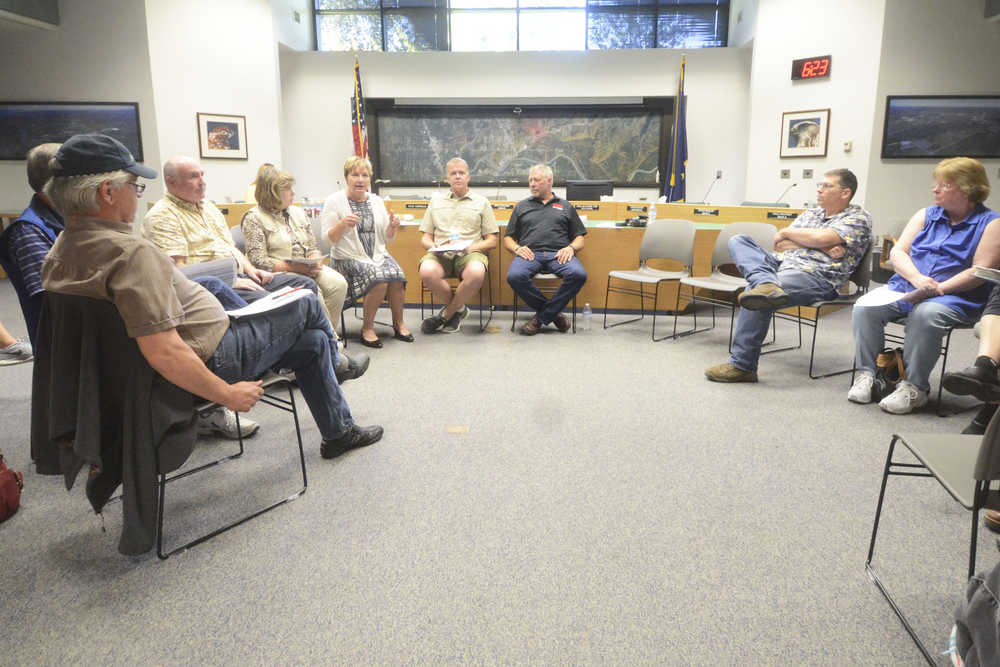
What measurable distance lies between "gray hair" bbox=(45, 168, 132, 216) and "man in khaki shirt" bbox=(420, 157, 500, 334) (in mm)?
2946

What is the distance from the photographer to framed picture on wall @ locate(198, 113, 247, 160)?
7270 millimetres

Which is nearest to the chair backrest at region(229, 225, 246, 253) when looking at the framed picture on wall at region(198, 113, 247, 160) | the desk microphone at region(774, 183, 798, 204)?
the framed picture on wall at region(198, 113, 247, 160)

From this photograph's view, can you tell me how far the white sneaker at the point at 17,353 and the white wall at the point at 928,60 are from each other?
744 cm

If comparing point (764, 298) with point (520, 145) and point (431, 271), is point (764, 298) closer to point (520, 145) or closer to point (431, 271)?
point (431, 271)

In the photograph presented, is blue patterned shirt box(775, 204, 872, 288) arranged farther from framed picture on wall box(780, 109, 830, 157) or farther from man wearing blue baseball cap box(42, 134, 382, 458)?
framed picture on wall box(780, 109, 830, 157)

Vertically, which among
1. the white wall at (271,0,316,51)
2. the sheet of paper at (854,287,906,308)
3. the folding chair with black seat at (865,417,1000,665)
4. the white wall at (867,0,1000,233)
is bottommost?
the folding chair with black seat at (865,417,1000,665)

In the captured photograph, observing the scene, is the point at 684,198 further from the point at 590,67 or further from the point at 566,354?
the point at 566,354

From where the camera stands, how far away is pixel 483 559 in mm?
1811

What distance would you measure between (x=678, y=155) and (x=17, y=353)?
7641 millimetres

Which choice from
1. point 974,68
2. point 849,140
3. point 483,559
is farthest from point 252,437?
point 974,68

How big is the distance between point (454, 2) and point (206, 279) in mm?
8174

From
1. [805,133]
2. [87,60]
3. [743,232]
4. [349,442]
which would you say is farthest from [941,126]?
[87,60]

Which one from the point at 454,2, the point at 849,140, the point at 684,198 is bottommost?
the point at 684,198

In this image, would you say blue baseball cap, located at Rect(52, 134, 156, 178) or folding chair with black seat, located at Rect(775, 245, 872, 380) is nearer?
blue baseball cap, located at Rect(52, 134, 156, 178)
